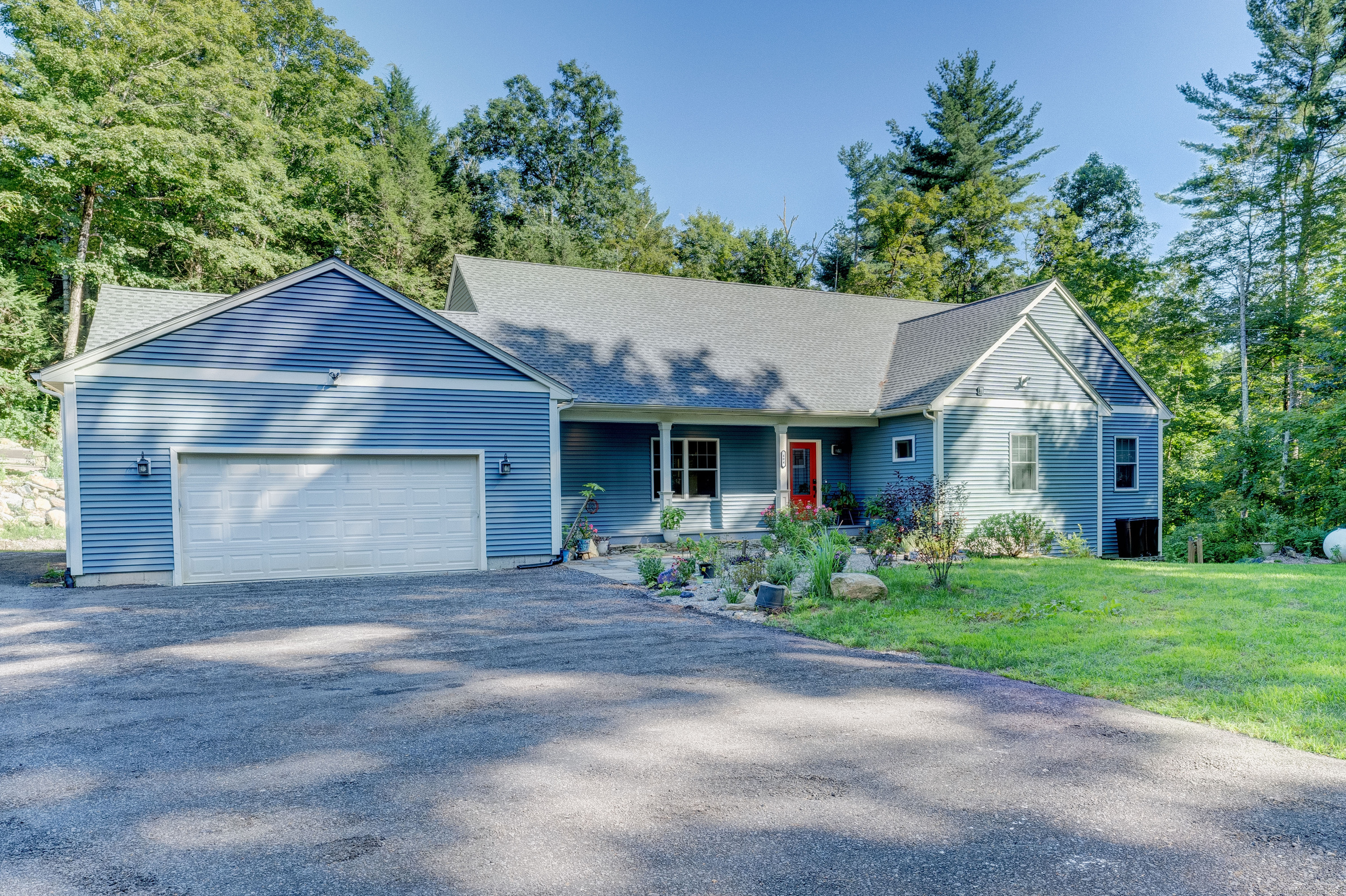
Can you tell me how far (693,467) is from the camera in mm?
15703

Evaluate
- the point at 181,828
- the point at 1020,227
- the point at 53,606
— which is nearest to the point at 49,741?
the point at 181,828

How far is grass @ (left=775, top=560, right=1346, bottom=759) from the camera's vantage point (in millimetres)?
4512

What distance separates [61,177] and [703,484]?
18.9 m

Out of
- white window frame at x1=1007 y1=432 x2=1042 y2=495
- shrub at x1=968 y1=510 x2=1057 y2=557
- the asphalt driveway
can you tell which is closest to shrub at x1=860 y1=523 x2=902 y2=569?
shrub at x1=968 y1=510 x2=1057 y2=557

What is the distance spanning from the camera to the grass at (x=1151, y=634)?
4.51 meters

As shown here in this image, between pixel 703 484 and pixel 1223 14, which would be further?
pixel 1223 14

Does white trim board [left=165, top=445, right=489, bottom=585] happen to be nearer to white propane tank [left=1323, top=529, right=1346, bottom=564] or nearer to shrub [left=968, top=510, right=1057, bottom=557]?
shrub [left=968, top=510, right=1057, bottom=557]

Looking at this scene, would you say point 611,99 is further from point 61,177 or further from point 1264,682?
point 1264,682

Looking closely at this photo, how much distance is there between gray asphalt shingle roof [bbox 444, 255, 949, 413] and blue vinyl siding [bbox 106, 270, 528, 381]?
2.59 meters

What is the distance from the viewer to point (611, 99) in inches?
1398

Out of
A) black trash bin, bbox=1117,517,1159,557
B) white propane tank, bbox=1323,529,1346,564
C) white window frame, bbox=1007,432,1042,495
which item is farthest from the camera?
black trash bin, bbox=1117,517,1159,557

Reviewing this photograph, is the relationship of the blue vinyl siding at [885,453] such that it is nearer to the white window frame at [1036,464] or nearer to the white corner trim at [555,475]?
the white window frame at [1036,464]

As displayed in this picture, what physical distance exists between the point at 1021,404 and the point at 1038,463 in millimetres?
1338

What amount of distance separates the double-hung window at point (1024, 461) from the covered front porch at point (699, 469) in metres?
2.97
